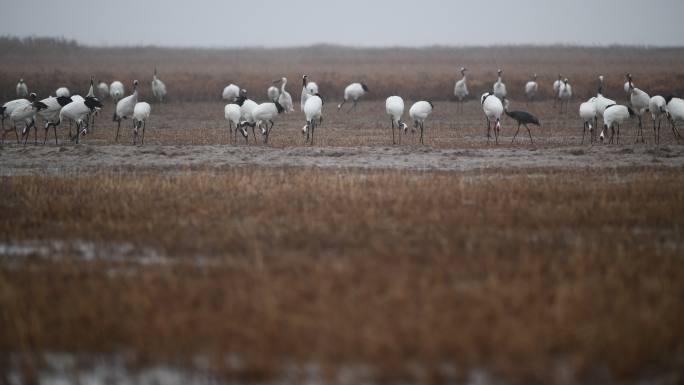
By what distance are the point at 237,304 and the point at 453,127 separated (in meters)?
19.6

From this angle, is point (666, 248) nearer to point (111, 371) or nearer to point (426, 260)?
point (426, 260)

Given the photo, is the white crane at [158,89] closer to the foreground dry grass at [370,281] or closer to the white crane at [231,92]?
the white crane at [231,92]

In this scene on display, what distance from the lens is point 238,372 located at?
5.11m

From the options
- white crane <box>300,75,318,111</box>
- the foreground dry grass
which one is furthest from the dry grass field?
white crane <box>300,75,318,111</box>

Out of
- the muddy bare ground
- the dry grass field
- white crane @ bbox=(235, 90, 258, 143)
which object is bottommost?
the muddy bare ground

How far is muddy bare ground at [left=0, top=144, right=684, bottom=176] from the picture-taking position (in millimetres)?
15172

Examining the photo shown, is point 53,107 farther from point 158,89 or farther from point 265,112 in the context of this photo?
point 158,89

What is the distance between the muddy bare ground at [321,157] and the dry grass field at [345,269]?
140mm

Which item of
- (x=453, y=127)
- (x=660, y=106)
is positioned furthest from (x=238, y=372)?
(x=453, y=127)

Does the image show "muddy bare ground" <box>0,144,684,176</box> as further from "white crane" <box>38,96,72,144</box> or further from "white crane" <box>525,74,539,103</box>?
"white crane" <box>525,74,539,103</box>

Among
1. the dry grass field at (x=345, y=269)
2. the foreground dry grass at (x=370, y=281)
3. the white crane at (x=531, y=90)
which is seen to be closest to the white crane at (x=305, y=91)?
the dry grass field at (x=345, y=269)

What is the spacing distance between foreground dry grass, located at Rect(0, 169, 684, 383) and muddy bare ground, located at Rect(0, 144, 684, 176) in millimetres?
3721

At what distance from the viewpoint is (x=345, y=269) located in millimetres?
7008

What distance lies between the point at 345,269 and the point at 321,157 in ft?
31.8
